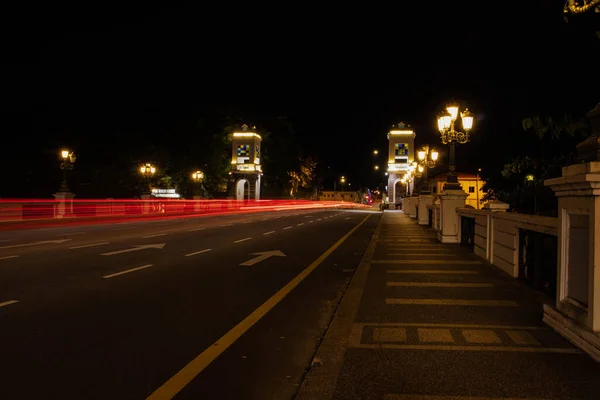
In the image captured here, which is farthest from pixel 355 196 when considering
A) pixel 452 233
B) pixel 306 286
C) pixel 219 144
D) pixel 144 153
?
pixel 306 286

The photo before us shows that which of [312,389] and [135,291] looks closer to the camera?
[312,389]

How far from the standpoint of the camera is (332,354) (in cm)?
567

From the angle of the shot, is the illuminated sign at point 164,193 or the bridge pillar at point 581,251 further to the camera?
the illuminated sign at point 164,193

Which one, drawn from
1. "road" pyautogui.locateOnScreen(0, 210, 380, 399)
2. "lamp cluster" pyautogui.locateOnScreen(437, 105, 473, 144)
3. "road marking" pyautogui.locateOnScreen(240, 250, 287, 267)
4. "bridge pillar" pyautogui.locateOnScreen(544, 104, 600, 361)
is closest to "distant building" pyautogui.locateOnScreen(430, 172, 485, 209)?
"lamp cluster" pyautogui.locateOnScreen(437, 105, 473, 144)

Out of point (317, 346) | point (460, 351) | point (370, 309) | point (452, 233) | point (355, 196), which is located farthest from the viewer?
point (355, 196)

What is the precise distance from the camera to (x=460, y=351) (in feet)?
18.8

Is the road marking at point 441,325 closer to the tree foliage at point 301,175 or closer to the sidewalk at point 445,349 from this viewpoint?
the sidewalk at point 445,349

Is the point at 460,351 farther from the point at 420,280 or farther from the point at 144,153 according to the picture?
the point at 144,153

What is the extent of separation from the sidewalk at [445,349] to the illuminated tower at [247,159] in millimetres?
82271

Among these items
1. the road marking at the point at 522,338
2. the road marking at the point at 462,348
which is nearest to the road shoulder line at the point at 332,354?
the road marking at the point at 462,348

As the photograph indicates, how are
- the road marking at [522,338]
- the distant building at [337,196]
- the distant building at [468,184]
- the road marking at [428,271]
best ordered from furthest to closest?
the distant building at [337,196]
the distant building at [468,184]
the road marking at [428,271]
the road marking at [522,338]

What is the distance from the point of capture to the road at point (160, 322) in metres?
4.81

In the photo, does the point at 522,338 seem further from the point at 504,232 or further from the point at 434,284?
the point at 504,232

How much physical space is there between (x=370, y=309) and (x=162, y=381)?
3.85m
